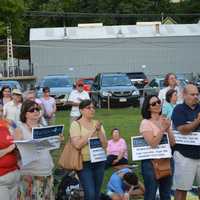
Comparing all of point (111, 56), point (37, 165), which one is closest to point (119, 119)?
point (37, 165)

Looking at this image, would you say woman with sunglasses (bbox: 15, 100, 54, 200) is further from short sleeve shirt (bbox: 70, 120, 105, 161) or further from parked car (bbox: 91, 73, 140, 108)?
parked car (bbox: 91, 73, 140, 108)

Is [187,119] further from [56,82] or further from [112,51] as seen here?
[112,51]

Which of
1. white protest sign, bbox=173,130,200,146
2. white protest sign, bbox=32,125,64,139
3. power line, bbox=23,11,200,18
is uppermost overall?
white protest sign, bbox=32,125,64,139

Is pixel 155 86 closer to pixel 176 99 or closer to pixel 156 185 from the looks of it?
pixel 176 99

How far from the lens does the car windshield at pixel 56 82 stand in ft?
98.7

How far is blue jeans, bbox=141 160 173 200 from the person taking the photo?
809 centimetres

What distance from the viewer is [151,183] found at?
8109 mm

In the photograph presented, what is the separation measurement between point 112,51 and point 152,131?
39.2m

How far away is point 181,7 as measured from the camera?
71.9 meters

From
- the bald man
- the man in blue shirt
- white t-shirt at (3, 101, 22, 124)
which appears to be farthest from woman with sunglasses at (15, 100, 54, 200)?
white t-shirt at (3, 101, 22, 124)

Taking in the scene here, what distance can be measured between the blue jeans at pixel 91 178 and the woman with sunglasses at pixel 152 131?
0.63 m

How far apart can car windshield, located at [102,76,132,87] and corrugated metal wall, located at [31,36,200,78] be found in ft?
48.0

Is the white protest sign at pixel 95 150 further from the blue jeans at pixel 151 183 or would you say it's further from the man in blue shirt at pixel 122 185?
the man in blue shirt at pixel 122 185

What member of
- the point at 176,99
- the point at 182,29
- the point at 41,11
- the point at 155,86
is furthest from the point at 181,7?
the point at 176,99
